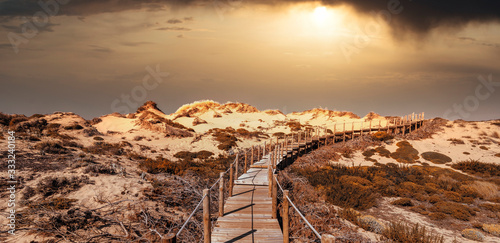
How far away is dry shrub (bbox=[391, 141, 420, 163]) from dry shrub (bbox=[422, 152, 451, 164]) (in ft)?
3.03

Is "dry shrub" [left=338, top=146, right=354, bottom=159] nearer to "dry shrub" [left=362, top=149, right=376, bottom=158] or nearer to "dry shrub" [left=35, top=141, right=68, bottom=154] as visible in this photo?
"dry shrub" [left=362, top=149, right=376, bottom=158]

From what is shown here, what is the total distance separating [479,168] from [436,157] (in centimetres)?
454

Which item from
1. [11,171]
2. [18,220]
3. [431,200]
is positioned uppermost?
[11,171]

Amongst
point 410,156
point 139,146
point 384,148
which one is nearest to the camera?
point 139,146

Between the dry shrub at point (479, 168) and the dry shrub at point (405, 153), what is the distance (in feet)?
11.8

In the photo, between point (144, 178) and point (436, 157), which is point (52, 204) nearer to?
point (144, 178)

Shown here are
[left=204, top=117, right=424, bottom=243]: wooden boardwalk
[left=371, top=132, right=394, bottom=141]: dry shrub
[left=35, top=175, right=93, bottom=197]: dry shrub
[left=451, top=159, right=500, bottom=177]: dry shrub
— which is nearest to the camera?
[left=204, top=117, right=424, bottom=243]: wooden boardwalk

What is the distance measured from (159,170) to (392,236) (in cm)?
1156

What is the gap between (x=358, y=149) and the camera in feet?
95.9

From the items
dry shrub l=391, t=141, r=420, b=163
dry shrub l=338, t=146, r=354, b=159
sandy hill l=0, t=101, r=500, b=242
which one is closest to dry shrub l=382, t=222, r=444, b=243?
sandy hill l=0, t=101, r=500, b=242

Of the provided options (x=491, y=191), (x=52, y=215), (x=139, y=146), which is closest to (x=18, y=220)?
(x=52, y=215)

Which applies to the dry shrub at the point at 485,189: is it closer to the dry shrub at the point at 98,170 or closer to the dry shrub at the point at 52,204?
the dry shrub at the point at 98,170

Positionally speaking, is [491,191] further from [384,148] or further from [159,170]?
[159,170]

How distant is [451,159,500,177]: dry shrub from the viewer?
66.0 feet
